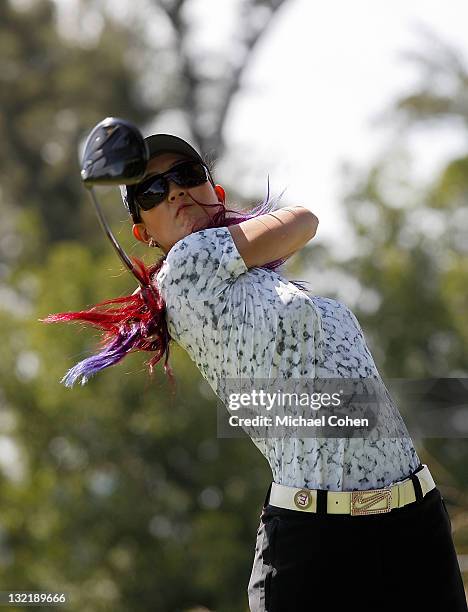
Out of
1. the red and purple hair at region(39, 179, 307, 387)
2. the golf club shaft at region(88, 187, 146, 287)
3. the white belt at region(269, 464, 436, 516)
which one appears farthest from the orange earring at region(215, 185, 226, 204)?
the white belt at region(269, 464, 436, 516)

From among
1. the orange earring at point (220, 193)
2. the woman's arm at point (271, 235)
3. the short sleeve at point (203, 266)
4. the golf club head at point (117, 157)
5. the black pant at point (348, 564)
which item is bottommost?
the black pant at point (348, 564)

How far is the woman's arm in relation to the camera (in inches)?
100.0

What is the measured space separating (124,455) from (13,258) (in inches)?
195

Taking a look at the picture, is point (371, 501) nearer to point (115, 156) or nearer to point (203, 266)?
point (203, 266)

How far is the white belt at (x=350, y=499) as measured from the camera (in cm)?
241

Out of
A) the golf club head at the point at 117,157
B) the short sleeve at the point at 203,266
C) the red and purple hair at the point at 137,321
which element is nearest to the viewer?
the golf club head at the point at 117,157

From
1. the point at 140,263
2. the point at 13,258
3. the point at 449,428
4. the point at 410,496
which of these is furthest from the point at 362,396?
the point at 13,258

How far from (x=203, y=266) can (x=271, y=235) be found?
0.17 metres

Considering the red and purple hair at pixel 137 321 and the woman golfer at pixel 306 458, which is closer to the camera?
the woman golfer at pixel 306 458

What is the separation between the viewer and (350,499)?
2.42 metres

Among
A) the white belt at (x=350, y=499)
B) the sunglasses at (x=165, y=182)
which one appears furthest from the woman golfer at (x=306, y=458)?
the sunglasses at (x=165, y=182)

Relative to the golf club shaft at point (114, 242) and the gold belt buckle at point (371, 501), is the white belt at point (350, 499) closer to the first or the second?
the gold belt buckle at point (371, 501)

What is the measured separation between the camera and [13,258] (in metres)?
15.1

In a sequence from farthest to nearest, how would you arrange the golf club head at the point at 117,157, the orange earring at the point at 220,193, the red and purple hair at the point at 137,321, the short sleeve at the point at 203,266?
the orange earring at the point at 220,193 → the red and purple hair at the point at 137,321 → the short sleeve at the point at 203,266 → the golf club head at the point at 117,157
